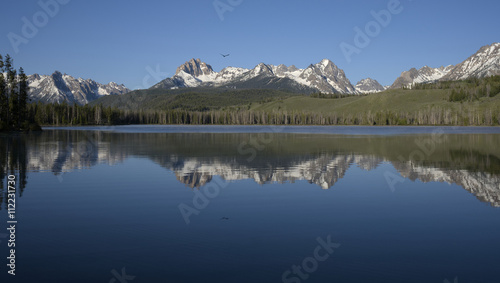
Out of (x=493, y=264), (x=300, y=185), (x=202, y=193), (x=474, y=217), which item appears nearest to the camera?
(x=493, y=264)

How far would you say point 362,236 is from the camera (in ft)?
51.9

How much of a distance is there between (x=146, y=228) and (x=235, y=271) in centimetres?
573

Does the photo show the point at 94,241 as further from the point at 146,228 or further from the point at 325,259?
the point at 325,259

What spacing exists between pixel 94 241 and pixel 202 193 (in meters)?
9.65

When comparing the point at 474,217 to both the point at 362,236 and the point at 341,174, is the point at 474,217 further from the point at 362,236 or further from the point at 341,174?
the point at 341,174

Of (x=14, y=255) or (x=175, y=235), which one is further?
(x=175, y=235)

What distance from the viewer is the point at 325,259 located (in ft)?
43.9

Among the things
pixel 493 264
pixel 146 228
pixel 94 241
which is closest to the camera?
pixel 493 264

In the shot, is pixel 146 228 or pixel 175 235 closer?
pixel 175 235

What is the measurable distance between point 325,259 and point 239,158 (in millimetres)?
30566

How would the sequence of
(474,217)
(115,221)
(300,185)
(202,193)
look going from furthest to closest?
(300,185)
(202,193)
(474,217)
(115,221)

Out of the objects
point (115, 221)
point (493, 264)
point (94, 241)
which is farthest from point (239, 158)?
point (493, 264)

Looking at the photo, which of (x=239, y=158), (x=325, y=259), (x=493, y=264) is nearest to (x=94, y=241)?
(x=325, y=259)

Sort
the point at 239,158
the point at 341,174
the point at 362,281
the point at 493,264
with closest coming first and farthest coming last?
1. the point at 362,281
2. the point at 493,264
3. the point at 341,174
4. the point at 239,158
